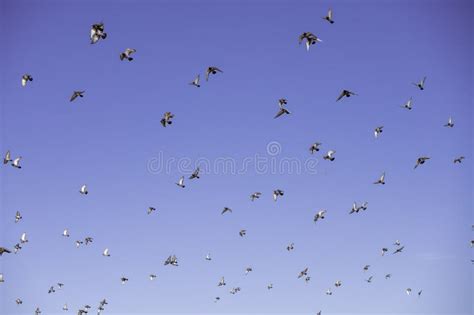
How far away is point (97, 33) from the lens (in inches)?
2324

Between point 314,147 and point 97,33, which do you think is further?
point 314,147

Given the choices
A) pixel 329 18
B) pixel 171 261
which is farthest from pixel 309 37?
pixel 171 261

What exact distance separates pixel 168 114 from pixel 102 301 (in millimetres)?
46736

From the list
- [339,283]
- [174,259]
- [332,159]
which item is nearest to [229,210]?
[174,259]

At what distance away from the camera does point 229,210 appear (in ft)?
286

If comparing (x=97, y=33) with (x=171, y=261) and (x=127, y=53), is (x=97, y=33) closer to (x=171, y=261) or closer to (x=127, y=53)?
(x=127, y=53)

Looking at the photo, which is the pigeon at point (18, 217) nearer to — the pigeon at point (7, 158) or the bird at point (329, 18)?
the pigeon at point (7, 158)

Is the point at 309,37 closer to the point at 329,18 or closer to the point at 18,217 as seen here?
the point at 329,18

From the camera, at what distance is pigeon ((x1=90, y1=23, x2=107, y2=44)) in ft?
190

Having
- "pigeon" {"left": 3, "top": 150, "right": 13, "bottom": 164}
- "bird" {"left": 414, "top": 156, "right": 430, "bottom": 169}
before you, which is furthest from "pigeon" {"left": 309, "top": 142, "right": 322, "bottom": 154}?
"pigeon" {"left": 3, "top": 150, "right": 13, "bottom": 164}

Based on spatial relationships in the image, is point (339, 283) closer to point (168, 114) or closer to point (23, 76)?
point (168, 114)

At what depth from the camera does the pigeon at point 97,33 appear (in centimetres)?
5795

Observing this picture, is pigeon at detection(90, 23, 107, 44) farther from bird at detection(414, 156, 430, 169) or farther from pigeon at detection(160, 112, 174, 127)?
bird at detection(414, 156, 430, 169)

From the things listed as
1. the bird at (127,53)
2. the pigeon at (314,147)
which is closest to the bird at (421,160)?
the pigeon at (314,147)
